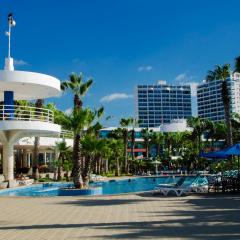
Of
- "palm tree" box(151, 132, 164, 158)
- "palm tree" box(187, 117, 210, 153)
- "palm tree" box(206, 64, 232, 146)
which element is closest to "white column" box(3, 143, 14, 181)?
"palm tree" box(206, 64, 232, 146)

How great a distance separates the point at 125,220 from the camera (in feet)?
38.2

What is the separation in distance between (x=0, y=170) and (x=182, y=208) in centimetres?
3282

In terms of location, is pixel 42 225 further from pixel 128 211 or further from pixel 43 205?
pixel 43 205

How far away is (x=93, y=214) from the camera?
1306 centimetres

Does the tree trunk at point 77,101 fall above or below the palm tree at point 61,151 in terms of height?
above

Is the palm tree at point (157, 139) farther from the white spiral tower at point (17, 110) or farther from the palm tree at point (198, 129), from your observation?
the white spiral tower at point (17, 110)

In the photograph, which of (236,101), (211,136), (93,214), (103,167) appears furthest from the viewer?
(236,101)

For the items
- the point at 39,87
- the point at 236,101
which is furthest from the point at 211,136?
the point at 236,101

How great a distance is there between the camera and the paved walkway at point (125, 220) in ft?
31.3

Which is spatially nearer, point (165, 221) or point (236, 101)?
point (165, 221)

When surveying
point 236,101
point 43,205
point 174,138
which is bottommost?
point 43,205

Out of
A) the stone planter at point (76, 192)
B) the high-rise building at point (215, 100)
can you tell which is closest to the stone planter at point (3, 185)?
the stone planter at point (76, 192)

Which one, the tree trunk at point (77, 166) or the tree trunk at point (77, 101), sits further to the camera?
the tree trunk at point (77, 101)

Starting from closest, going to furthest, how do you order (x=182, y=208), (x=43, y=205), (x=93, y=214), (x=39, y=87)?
1. (x=93, y=214)
2. (x=182, y=208)
3. (x=43, y=205)
4. (x=39, y=87)
